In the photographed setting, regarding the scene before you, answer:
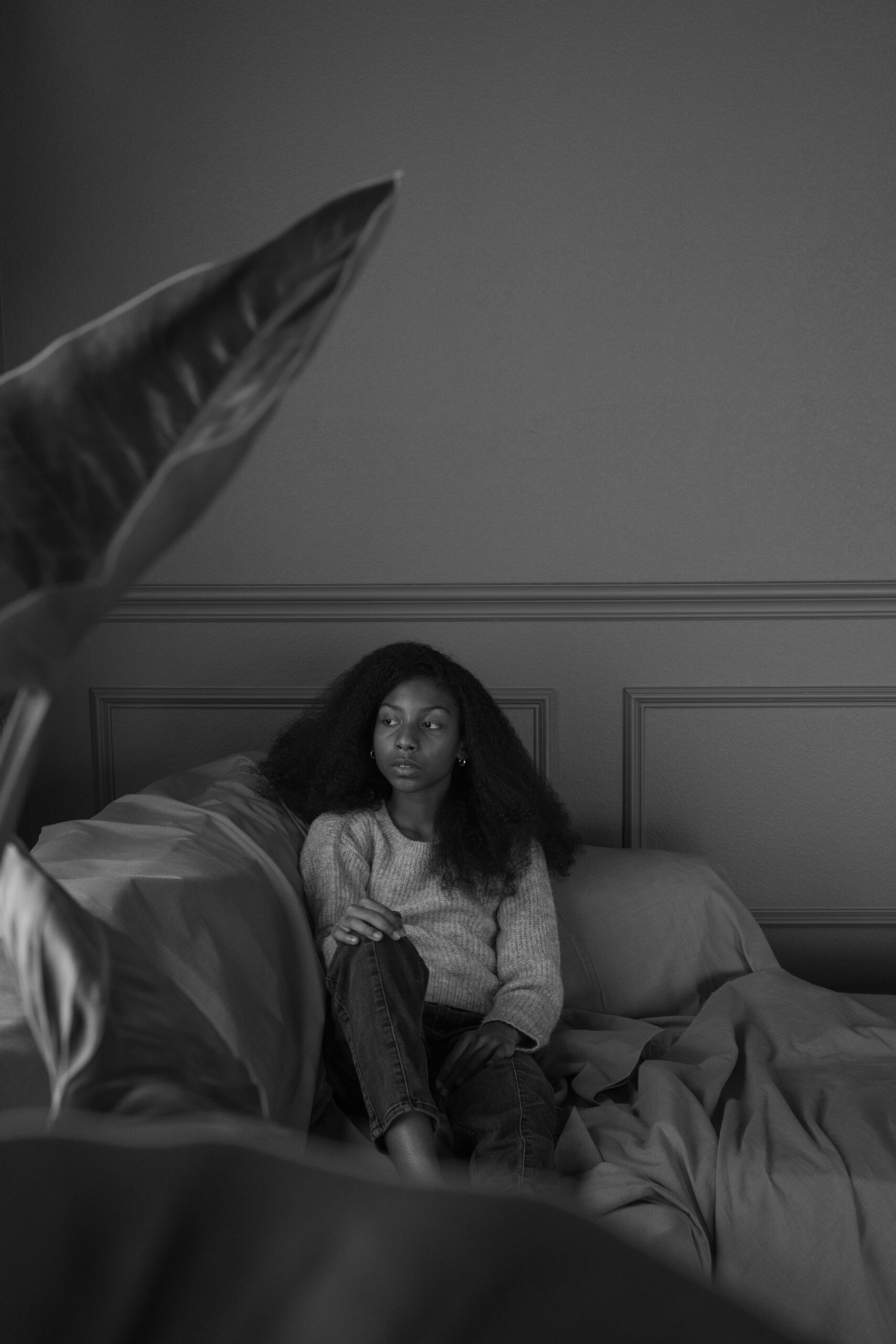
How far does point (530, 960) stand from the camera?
67.2 inches

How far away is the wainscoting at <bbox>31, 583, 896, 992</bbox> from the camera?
223cm

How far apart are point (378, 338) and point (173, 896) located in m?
1.33

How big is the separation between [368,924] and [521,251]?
1376 mm

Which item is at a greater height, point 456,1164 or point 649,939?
point 649,939

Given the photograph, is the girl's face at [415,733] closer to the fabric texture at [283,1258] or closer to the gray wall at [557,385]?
the gray wall at [557,385]

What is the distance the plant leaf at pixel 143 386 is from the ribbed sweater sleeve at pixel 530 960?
1442mm

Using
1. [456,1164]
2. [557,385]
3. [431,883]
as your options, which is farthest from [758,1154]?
[557,385]

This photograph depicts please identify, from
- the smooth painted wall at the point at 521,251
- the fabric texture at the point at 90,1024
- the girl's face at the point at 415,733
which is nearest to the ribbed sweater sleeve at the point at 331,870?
the girl's face at the point at 415,733

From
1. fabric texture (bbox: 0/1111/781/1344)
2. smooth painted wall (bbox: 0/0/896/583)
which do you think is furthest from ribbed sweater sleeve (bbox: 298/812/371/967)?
fabric texture (bbox: 0/1111/781/1344)

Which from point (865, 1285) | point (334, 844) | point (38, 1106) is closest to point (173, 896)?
point (38, 1106)

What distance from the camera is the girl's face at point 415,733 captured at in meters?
1.77

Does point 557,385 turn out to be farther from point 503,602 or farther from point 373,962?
point 373,962

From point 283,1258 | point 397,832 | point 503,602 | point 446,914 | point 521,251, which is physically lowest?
point 446,914

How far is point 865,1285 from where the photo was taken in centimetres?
122
